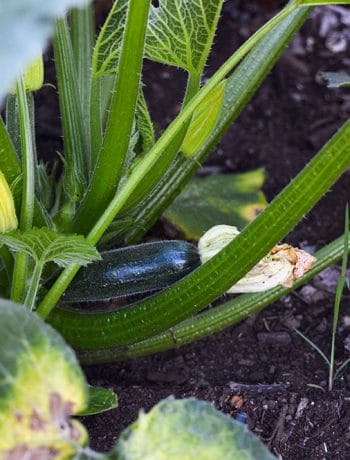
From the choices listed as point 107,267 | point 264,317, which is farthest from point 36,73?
point 264,317

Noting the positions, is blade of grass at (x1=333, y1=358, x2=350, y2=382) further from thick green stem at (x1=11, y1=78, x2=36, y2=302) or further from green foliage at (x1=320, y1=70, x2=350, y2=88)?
thick green stem at (x1=11, y1=78, x2=36, y2=302)

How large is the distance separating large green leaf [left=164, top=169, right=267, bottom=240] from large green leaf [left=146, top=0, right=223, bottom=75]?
0.58 meters

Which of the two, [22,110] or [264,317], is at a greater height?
[22,110]

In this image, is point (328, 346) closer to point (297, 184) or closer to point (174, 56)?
point (297, 184)

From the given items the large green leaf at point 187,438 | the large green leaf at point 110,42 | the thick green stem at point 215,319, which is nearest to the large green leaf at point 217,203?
the thick green stem at point 215,319

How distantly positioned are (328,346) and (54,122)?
101 cm

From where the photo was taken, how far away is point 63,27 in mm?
1442

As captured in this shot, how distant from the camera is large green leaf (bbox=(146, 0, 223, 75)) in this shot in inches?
50.6

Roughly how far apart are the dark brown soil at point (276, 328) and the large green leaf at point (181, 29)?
612 mm

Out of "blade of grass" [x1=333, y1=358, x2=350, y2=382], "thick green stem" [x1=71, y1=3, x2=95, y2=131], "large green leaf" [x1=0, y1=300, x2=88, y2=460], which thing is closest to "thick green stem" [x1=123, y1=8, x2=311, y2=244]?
"thick green stem" [x1=71, y1=3, x2=95, y2=131]

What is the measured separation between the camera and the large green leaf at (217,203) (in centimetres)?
186

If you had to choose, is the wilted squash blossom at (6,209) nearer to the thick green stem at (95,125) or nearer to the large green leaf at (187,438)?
the thick green stem at (95,125)

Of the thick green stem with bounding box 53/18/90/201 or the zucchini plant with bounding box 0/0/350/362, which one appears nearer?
the zucchini plant with bounding box 0/0/350/362

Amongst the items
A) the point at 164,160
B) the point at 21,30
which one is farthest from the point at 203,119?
the point at 21,30
